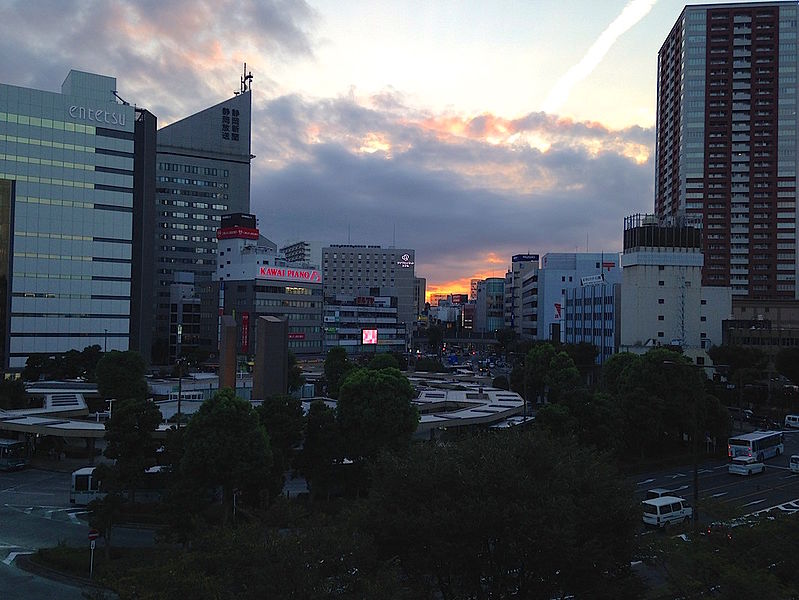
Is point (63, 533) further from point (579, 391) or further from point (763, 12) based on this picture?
point (763, 12)

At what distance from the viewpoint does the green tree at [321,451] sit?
40.4 metres

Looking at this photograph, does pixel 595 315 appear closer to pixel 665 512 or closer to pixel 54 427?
pixel 665 512

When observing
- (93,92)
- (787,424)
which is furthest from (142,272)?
(787,424)

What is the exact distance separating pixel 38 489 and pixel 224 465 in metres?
20.5

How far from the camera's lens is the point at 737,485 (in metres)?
48.1

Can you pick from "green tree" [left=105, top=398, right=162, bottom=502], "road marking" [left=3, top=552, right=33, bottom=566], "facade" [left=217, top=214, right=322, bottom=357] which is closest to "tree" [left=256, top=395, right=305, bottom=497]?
"green tree" [left=105, top=398, right=162, bottom=502]

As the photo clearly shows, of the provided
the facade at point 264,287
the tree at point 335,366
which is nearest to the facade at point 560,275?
the facade at point 264,287

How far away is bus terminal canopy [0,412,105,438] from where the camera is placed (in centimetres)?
4812

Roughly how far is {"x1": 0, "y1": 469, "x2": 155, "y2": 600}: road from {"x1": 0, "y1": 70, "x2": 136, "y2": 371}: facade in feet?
212

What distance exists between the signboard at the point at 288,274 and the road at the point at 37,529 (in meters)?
93.1

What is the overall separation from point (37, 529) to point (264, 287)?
347ft

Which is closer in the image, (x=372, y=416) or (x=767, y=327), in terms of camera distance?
(x=372, y=416)

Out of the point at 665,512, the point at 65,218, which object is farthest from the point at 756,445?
the point at 65,218

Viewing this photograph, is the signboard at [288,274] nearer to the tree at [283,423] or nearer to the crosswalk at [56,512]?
the crosswalk at [56,512]
